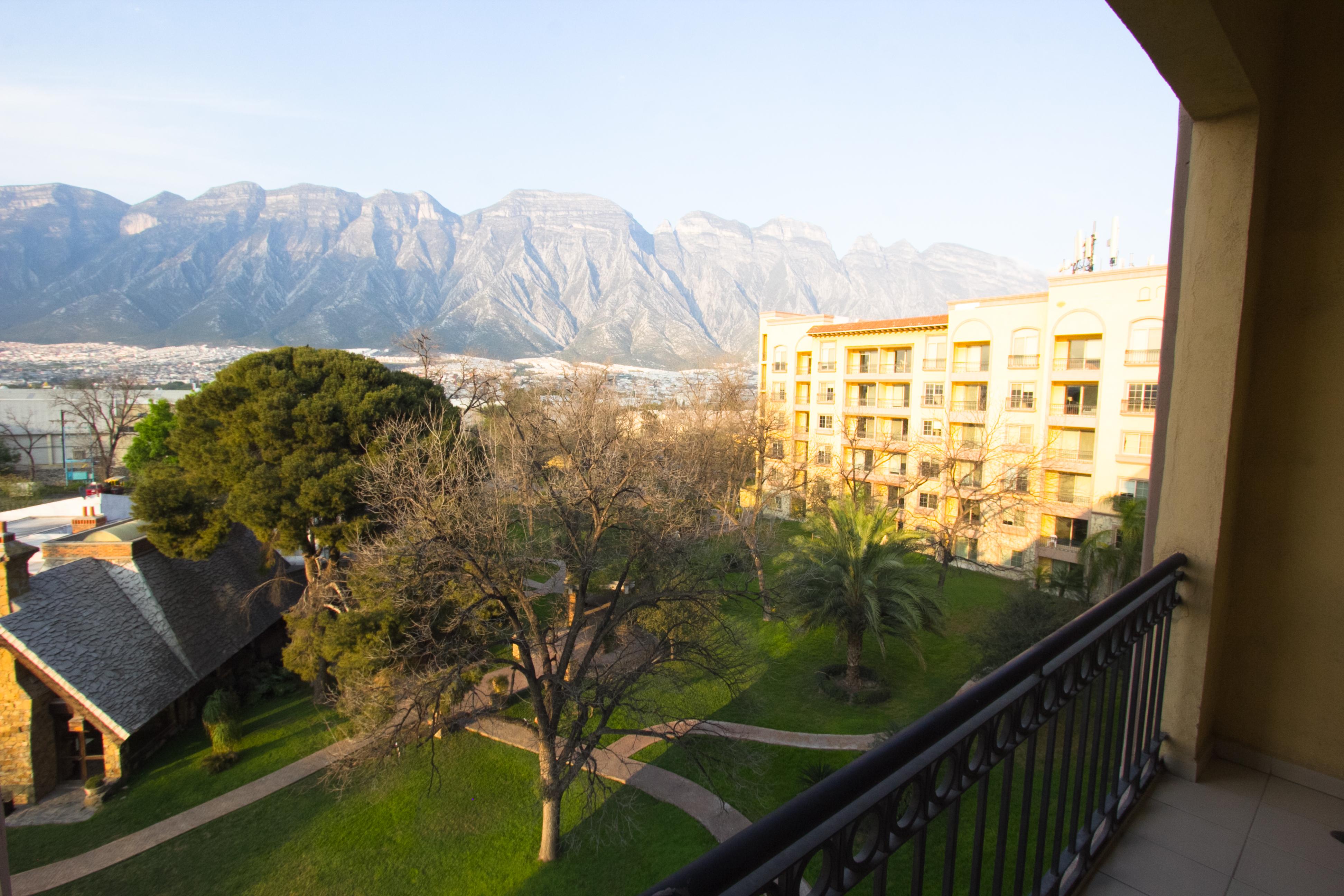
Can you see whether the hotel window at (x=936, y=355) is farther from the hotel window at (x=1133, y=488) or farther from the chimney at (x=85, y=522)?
the chimney at (x=85, y=522)

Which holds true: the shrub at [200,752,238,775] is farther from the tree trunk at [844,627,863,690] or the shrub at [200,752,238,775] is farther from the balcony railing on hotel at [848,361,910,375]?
the balcony railing on hotel at [848,361,910,375]

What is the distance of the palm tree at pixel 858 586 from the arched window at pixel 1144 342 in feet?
43.8

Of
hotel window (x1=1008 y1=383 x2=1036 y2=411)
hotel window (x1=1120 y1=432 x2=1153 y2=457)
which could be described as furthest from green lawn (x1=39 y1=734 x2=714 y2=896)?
hotel window (x1=1008 y1=383 x2=1036 y2=411)

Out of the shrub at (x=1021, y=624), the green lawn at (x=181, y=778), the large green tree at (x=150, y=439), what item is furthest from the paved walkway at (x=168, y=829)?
the large green tree at (x=150, y=439)

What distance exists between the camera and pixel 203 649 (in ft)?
48.4

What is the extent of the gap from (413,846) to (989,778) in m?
10.6

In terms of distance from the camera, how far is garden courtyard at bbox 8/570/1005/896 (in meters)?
9.58

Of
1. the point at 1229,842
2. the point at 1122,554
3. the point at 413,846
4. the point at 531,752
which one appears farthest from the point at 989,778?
the point at 1122,554

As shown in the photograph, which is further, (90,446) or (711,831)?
(90,446)

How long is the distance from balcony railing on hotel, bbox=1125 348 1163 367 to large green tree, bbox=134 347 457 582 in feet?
76.4

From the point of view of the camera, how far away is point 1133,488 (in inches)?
894

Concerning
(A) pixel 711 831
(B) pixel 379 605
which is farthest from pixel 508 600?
(A) pixel 711 831

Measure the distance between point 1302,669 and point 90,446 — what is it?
53.3 metres

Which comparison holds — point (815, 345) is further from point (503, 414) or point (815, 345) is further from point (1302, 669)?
point (1302, 669)
